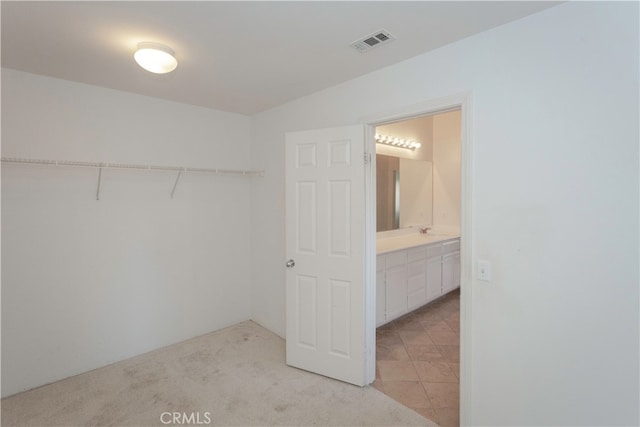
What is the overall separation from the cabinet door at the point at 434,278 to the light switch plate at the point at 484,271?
220 centimetres

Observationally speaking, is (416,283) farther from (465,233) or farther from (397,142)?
(465,233)

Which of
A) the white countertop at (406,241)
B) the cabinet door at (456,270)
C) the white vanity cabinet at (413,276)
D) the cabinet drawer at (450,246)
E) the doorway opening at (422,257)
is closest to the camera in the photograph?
the doorway opening at (422,257)

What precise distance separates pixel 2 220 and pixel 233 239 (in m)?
1.91

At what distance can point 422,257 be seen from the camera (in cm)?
386

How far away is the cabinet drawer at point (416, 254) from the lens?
12.0 feet

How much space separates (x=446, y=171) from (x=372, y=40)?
3.50 m

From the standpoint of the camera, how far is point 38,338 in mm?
2465

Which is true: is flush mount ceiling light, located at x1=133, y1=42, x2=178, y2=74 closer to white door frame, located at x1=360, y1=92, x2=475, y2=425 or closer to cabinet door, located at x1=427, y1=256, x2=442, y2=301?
white door frame, located at x1=360, y1=92, x2=475, y2=425

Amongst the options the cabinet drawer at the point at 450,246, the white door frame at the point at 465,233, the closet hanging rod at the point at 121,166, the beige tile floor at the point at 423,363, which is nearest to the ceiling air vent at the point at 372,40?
the white door frame at the point at 465,233

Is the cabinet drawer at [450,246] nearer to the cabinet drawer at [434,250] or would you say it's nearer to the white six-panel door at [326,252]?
the cabinet drawer at [434,250]

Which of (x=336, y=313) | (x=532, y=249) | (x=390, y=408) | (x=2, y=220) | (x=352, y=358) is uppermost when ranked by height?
(x=2, y=220)

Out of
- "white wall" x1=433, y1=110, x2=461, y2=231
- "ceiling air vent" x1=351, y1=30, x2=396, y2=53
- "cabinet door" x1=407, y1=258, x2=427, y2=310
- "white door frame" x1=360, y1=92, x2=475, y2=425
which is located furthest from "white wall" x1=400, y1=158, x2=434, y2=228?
"ceiling air vent" x1=351, y1=30, x2=396, y2=53

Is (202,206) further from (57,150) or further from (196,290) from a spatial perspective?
(57,150)

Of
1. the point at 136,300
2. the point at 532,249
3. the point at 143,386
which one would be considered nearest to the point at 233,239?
the point at 136,300
